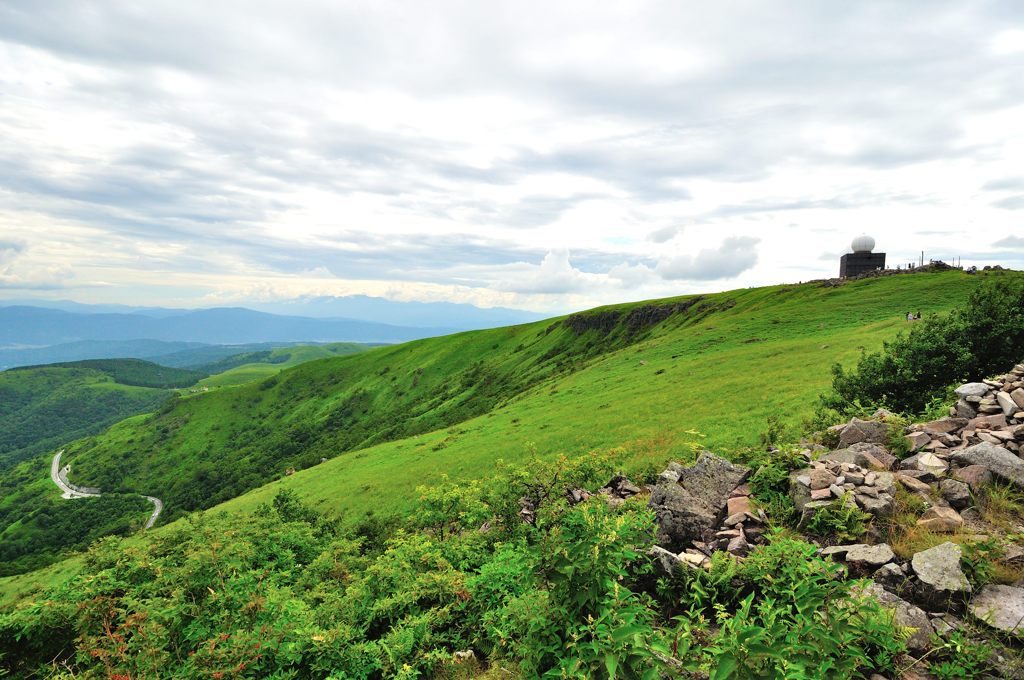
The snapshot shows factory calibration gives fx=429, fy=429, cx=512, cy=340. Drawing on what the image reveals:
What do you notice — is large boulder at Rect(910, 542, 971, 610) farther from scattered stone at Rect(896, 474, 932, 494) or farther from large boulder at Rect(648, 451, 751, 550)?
large boulder at Rect(648, 451, 751, 550)

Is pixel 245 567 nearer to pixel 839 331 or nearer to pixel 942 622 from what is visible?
pixel 942 622

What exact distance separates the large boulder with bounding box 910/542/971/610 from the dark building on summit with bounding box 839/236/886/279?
10475cm

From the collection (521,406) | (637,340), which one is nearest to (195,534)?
(521,406)

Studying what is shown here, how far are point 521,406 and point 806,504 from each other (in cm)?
5192

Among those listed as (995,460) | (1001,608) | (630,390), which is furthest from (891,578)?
(630,390)

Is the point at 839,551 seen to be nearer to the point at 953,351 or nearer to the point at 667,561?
the point at 667,561

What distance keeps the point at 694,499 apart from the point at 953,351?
1748 centimetres

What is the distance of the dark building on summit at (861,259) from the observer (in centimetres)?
9075

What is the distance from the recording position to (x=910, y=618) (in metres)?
7.83

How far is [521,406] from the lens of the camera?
63156 millimetres

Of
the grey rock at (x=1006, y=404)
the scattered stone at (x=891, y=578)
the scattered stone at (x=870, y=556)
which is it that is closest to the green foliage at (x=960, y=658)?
the scattered stone at (x=891, y=578)

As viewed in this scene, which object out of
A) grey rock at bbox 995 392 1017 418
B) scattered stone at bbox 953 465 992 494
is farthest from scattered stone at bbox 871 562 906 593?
grey rock at bbox 995 392 1017 418

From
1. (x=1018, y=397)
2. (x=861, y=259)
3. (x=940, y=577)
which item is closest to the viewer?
(x=940, y=577)

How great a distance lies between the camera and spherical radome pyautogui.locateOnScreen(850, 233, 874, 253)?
9269 centimetres
